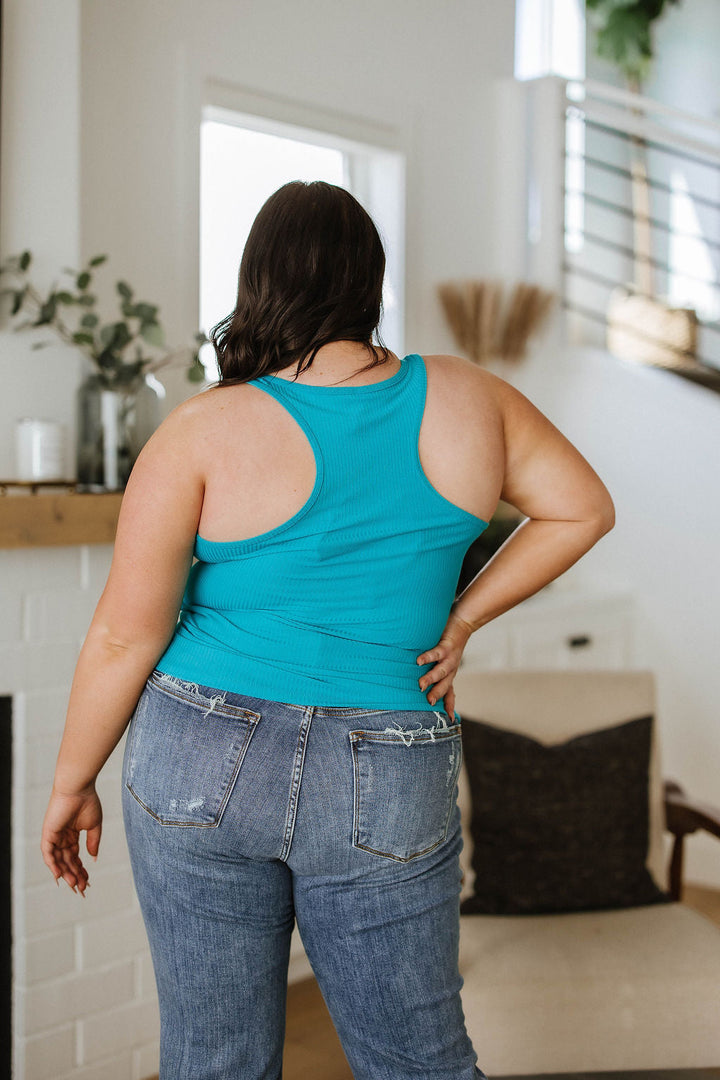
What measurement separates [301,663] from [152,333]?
1368 millimetres

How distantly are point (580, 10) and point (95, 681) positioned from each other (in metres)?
5.48

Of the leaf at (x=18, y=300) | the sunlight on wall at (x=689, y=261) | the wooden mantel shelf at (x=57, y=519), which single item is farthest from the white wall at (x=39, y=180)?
the sunlight on wall at (x=689, y=261)

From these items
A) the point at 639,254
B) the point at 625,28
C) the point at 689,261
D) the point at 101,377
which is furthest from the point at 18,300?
the point at 689,261

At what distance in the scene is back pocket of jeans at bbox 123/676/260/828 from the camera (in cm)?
97

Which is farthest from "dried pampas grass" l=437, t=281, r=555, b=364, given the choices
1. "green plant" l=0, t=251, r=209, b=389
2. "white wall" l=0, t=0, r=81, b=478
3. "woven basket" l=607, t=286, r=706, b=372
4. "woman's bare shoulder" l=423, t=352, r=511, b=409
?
"woman's bare shoulder" l=423, t=352, r=511, b=409

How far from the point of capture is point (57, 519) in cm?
193

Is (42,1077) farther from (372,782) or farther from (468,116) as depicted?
(468,116)

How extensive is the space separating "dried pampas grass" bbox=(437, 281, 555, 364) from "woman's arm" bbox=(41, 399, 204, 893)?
2565mm

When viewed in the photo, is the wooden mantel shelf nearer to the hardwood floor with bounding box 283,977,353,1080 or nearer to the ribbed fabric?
the ribbed fabric

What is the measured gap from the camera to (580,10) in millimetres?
5453

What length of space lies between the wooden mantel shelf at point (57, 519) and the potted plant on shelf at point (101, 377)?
0.10m

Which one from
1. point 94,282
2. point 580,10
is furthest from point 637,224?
point 94,282

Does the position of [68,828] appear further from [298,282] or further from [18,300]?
[18,300]

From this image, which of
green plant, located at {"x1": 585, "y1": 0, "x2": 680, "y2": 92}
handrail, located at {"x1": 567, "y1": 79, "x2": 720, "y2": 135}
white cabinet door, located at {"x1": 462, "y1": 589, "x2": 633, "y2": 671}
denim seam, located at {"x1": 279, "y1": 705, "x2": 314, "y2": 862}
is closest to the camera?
denim seam, located at {"x1": 279, "y1": 705, "x2": 314, "y2": 862}
